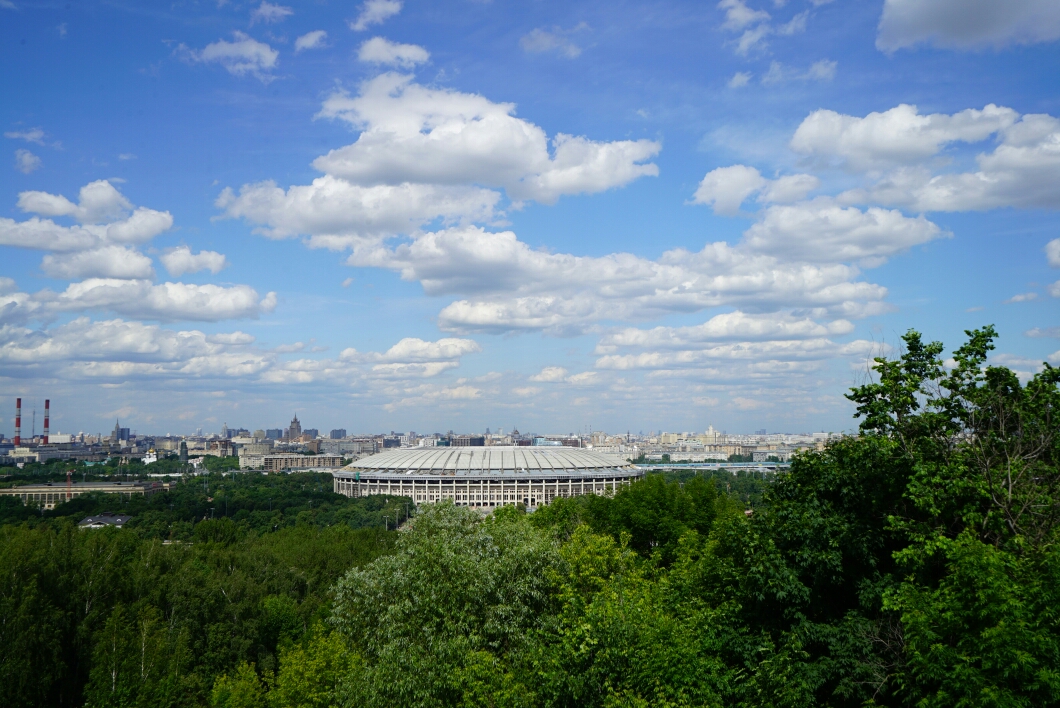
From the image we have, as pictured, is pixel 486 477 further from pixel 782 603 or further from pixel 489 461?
pixel 782 603


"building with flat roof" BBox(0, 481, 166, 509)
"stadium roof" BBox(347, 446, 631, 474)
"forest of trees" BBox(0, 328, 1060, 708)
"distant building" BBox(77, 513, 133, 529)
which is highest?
"forest of trees" BBox(0, 328, 1060, 708)

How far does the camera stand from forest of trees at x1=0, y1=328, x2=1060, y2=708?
574 inches

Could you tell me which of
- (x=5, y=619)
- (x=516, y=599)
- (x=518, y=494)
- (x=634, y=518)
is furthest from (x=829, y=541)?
(x=518, y=494)

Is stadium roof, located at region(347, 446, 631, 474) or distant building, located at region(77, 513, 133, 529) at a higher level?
stadium roof, located at region(347, 446, 631, 474)

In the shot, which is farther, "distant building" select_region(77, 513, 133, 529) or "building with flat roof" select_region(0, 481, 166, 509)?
"building with flat roof" select_region(0, 481, 166, 509)

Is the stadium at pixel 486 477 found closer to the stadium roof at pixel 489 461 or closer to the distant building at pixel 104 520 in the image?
the stadium roof at pixel 489 461

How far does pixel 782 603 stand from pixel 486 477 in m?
101

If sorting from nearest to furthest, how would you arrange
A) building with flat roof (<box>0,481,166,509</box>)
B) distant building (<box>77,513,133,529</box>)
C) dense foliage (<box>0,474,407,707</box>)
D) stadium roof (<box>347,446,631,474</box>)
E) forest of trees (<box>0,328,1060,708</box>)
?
forest of trees (<box>0,328,1060,708</box>)
dense foliage (<box>0,474,407,707</box>)
distant building (<box>77,513,133,529</box>)
building with flat roof (<box>0,481,166,509</box>)
stadium roof (<box>347,446,631,474</box>)

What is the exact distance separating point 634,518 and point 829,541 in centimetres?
2320

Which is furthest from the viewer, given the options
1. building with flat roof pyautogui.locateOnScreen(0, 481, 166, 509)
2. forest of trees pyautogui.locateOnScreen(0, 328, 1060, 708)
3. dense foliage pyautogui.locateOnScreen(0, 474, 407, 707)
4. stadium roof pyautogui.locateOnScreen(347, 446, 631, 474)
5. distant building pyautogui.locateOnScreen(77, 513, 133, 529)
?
stadium roof pyautogui.locateOnScreen(347, 446, 631, 474)

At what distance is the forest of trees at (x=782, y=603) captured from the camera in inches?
574

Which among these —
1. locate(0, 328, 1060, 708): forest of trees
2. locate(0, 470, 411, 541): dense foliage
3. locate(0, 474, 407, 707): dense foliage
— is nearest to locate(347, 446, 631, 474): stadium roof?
locate(0, 470, 411, 541): dense foliage

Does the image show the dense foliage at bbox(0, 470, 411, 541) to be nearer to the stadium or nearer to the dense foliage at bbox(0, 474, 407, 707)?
the stadium

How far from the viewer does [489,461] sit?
4978 inches
